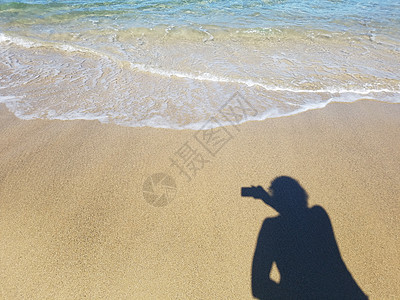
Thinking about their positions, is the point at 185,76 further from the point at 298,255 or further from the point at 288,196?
the point at 298,255

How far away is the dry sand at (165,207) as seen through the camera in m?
1.99

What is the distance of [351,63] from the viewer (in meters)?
5.94

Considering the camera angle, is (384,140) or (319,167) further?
(384,140)

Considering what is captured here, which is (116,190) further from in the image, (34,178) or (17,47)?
(17,47)

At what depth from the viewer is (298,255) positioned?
7.07ft

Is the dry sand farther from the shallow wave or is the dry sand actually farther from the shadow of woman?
the shallow wave

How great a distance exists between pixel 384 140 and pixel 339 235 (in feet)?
6.90

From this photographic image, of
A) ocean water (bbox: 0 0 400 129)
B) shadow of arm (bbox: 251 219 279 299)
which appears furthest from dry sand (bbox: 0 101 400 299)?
ocean water (bbox: 0 0 400 129)

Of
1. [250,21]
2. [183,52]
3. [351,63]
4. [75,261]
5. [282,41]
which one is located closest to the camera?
[75,261]

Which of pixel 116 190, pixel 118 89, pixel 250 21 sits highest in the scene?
pixel 250 21

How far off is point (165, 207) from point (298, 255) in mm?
1447

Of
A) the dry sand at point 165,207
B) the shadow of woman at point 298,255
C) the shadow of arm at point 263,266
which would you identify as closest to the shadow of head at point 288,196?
the shadow of woman at point 298,255

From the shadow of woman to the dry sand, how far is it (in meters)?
0.09

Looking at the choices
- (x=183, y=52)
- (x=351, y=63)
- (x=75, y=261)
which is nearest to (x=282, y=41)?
(x=351, y=63)
